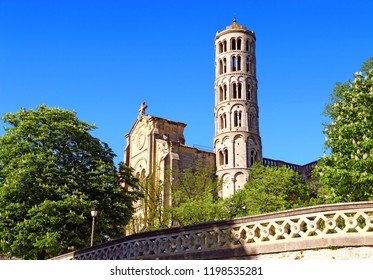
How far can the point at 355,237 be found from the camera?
16156mm

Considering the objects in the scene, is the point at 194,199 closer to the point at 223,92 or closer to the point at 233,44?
the point at 223,92

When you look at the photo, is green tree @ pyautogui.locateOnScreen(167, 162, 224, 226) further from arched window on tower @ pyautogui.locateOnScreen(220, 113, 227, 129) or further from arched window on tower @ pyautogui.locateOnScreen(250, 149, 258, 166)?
arched window on tower @ pyautogui.locateOnScreen(220, 113, 227, 129)

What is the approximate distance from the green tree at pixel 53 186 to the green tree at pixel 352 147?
40.8 feet

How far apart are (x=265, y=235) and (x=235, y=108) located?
51759 mm

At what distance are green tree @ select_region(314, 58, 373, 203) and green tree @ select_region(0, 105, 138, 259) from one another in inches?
489

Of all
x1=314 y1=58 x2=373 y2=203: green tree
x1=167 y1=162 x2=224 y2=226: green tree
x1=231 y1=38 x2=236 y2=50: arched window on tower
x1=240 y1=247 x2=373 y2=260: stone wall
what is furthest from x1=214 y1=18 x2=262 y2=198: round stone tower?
x1=240 y1=247 x2=373 y2=260: stone wall

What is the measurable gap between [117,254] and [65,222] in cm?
1114

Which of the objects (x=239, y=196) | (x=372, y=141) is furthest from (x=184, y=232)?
(x=239, y=196)

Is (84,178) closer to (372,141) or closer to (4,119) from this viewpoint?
(4,119)

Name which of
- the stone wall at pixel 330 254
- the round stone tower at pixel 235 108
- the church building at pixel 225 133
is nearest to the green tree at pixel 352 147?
the stone wall at pixel 330 254

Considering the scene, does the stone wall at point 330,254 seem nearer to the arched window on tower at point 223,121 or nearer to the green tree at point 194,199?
the green tree at point 194,199

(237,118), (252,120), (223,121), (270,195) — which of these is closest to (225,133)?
(223,121)

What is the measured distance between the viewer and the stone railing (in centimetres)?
1647

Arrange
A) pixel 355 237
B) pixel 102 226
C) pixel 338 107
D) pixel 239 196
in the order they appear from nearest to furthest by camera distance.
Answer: pixel 355 237 → pixel 338 107 → pixel 102 226 → pixel 239 196
